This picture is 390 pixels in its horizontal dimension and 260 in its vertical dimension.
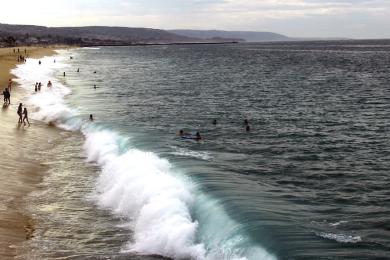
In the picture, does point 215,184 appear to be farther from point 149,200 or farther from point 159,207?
point 159,207

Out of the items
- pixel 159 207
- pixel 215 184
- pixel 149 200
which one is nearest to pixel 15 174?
pixel 149 200

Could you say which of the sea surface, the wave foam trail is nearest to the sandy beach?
the sea surface

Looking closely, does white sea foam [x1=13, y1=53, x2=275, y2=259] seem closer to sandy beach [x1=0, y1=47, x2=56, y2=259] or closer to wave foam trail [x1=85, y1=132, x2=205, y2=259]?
wave foam trail [x1=85, y1=132, x2=205, y2=259]

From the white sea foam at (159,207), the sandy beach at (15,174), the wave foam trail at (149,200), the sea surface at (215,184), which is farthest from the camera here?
the sandy beach at (15,174)

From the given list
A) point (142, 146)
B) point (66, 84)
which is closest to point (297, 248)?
point (142, 146)

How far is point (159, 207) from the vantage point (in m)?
18.6

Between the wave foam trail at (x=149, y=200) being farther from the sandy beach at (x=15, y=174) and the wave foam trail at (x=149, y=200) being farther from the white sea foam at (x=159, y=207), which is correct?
the sandy beach at (x=15, y=174)

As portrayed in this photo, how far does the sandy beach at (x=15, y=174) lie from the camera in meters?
17.0

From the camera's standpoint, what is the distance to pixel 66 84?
6938 centimetres

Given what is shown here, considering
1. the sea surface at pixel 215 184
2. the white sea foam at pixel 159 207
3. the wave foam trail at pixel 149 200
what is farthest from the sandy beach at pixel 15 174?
the wave foam trail at pixel 149 200

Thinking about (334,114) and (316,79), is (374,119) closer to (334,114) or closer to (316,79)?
(334,114)

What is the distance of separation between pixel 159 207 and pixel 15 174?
29.6 ft

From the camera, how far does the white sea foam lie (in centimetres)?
1562

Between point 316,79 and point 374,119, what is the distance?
38.9m
